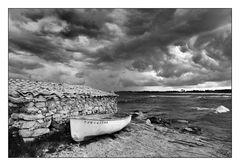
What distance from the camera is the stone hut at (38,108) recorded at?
4.41m

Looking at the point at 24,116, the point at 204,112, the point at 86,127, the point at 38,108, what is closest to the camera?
the point at 24,116

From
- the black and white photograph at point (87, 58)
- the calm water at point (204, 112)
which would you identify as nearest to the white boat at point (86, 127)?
the black and white photograph at point (87, 58)

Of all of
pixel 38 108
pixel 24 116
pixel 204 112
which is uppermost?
pixel 38 108

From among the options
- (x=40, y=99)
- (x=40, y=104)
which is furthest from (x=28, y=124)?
(x=40, y=99)

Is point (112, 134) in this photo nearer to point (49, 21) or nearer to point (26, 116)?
point (26, 116)

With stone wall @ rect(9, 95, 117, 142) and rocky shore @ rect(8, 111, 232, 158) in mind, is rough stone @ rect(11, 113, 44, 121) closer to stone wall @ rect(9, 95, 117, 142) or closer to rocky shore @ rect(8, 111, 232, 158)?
stone wall @ rect(9, 95, 117, 142)

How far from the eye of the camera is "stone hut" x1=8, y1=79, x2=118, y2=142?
173 inches

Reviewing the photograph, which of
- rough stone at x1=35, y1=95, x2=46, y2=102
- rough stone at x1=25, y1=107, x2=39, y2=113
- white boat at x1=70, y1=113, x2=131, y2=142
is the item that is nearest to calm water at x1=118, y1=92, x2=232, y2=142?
white boat at x1=70, y1=113, x2=131, y2=142

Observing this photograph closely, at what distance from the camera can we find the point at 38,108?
4781mm

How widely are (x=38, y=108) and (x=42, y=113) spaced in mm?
222

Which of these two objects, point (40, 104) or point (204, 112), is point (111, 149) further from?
point (204, 112)

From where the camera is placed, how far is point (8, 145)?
14.1 ft
